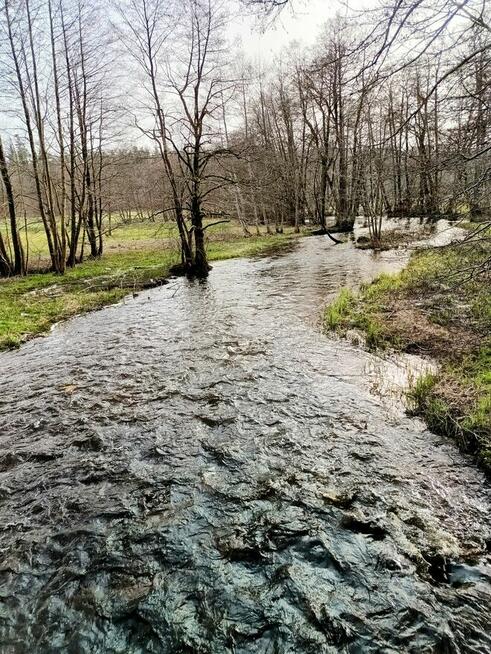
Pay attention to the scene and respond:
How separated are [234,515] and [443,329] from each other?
6750 mm

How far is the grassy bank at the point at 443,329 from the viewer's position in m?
5.43

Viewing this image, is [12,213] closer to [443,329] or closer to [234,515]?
[443,329]

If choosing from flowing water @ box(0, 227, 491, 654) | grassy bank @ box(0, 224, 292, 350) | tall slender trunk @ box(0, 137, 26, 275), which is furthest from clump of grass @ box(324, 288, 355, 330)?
tall slender trunk @ box(0, 137, 26, 275)

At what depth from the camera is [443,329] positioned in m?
8.77

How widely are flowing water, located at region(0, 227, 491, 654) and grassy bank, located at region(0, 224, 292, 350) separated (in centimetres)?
395

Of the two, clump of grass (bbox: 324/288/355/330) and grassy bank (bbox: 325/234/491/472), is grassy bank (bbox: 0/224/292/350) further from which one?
grassy bank (bbox: 325/234/491/472)

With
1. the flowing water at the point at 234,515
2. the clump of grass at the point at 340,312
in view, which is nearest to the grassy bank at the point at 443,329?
the clump of grass at the point at 340,312

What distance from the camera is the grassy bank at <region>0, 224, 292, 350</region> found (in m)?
11.5

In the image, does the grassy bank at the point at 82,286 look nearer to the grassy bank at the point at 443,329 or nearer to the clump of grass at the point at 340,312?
the clump of grass at the point at 340,312

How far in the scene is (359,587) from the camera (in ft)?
11.2

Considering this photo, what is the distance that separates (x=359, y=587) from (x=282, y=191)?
120 ft

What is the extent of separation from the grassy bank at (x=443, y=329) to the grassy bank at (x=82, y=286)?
831cm

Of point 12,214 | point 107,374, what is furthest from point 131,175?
point 107,374

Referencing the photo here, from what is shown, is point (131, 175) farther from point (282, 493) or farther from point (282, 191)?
point (282, 493)
